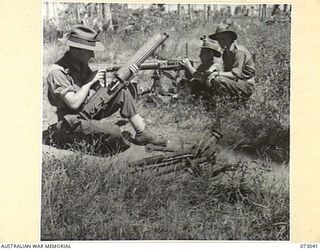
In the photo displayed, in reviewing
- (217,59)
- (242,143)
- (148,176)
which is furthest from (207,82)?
(148,176)

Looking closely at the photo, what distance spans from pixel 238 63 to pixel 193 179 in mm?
568

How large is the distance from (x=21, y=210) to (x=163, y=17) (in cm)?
107

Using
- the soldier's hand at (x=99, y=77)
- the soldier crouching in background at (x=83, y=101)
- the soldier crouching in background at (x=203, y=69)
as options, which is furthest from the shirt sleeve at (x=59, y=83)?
the soldier crouching in background at (x=203, y=69)

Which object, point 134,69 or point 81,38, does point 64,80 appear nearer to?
point 81,38

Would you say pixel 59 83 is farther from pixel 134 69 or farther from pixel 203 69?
pixel 203 69

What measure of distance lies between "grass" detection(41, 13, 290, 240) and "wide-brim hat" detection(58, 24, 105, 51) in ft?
0.18

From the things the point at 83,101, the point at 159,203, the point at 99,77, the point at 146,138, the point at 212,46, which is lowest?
the point at 159,203

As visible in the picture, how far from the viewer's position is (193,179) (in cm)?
273

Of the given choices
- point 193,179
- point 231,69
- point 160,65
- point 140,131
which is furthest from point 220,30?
point 193,179

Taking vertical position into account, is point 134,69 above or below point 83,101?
above

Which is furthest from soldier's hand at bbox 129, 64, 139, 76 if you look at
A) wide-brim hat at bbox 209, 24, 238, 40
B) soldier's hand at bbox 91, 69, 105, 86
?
wide-brim hat at bbox 209, 24, 238, 40

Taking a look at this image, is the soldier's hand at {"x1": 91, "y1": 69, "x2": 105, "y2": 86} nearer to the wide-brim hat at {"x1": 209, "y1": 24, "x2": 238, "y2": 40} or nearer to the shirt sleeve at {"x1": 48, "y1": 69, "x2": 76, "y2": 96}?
the shirt sleeve at {"x1": 48, "y1": 69, "x2": 76, "y2": 96}

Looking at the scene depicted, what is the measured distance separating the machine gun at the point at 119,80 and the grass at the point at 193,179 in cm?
4
